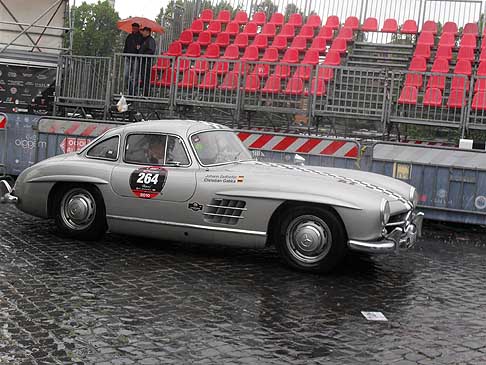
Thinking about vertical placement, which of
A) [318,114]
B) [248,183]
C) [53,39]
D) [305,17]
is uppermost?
[305,17]

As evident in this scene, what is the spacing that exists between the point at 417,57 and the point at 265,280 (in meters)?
10.5

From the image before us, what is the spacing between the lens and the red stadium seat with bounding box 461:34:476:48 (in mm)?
15684

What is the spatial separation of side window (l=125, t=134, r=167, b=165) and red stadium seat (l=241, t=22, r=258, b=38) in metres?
10.7

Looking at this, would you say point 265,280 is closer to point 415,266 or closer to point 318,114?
point 415,266

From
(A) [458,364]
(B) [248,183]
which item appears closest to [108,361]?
(A) [458,364]

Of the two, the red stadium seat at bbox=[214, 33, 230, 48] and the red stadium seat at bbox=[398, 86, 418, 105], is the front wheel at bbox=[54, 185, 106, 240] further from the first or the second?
the red stadium seat at bbox=[214, 33, 230, 48]

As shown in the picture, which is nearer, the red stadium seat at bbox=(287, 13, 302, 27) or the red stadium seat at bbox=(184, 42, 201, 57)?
the red stadium seat at bbox=(184, 42, 201, 57)

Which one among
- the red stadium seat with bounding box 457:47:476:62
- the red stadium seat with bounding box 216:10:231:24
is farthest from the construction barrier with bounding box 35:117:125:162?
the red stadium seat with bounding box 457:47:476:62

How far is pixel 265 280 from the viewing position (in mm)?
6359

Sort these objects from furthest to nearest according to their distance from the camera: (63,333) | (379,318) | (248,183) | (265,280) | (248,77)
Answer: (248,77) < (248,183) < (265,280) < (379,318) < (63,333)

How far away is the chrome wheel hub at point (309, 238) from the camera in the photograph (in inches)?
258

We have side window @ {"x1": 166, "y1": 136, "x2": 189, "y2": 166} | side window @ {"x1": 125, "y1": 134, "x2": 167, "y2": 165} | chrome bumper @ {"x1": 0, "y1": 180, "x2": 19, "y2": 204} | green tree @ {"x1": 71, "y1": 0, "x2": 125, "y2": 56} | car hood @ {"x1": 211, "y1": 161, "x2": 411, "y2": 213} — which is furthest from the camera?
green tree @ {"x1": 71, "y1": 0, "x2": 125, "y2": 56}

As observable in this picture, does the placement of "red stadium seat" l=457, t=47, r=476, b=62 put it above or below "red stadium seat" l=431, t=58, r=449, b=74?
above

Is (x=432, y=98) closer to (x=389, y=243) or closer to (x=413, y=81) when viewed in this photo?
(x=413, y=81)
